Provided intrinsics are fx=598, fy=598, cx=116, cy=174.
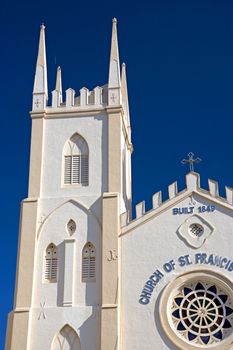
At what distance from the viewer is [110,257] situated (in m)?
24.1

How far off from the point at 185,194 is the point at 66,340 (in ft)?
24.9

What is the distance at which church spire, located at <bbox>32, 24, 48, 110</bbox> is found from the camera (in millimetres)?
27984

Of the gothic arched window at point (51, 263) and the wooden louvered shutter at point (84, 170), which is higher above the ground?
the wooden louvered shutter at point (84, 170)

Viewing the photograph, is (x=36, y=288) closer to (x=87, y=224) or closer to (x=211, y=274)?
(x=87, y=224)

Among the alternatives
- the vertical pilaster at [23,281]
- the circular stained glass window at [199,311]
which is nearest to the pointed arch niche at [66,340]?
the vertical pilaster at [23,281]

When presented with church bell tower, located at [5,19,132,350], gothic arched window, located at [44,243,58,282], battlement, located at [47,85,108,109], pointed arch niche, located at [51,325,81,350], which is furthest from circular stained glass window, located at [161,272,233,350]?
battlement, located at [47,85,108,109]

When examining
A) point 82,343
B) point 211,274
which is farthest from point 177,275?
point 82,343

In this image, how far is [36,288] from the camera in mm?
24297

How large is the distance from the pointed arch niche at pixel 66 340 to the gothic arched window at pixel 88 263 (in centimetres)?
210

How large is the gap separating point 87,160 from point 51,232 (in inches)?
147

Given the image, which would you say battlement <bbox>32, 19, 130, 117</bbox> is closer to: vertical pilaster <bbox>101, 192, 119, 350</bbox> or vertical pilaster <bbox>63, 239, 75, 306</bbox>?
vertical pilaster <bbox>101, 192, 119, 350</bbox>

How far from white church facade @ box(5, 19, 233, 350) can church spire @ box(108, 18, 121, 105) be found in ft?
0.31

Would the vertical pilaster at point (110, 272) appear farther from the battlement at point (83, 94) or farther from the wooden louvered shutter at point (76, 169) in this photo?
the battlement at point (83, 94)

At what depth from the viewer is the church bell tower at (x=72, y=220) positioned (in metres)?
23.4
